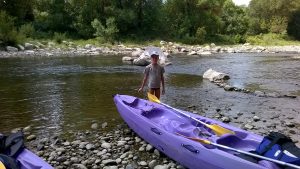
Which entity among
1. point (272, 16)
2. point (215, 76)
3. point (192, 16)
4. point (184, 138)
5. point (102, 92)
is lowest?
point (102, 92)

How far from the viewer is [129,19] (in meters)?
37.3

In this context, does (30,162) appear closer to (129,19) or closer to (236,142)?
(236,142)

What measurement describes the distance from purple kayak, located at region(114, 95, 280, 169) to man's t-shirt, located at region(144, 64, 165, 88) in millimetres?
729

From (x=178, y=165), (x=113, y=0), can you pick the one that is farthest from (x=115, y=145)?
(x=113, y=0)

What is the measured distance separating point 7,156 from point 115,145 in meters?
2.55

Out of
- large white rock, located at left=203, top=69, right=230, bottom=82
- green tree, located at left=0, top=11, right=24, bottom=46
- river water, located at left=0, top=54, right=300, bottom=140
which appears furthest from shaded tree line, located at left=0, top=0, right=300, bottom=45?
large white rock, located at left=203, top=69, right=230, bottom=82

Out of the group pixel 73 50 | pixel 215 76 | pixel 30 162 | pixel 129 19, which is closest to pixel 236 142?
pixel 30 162

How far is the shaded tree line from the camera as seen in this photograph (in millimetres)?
34781

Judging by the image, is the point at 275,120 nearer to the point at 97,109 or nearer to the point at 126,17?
the point at 97,109

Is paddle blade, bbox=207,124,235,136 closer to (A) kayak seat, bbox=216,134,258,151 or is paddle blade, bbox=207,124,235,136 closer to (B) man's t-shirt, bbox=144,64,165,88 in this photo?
(A) kayak seat, bbox=216,134,258,151

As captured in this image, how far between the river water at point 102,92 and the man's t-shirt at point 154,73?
1.31 meters

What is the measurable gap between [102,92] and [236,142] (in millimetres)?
7370

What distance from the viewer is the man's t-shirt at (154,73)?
28.4ft

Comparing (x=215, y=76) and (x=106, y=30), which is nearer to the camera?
(x=215, y=76)
